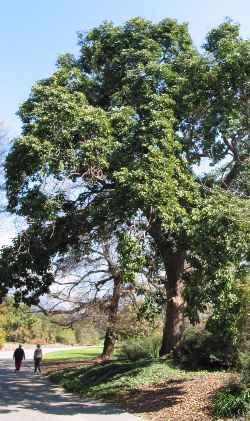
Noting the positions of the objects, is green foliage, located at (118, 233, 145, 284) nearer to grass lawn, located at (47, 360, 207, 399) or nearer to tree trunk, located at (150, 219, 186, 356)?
grass lawn, located at (47, 360, 207, 399)

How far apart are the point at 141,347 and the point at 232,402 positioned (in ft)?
54.9

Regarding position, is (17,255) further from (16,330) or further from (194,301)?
(16,330)

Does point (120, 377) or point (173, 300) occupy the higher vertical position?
point (173, 300)

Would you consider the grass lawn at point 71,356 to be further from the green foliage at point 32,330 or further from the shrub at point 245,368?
the shrub at point 245,368

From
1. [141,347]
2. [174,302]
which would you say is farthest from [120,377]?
[141,347]

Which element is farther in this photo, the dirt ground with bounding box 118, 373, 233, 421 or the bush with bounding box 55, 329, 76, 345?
the bush with bounding box 55, 329, 76, 345

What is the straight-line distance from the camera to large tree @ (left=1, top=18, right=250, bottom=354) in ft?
51.5

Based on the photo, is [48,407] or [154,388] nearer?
[48,407]

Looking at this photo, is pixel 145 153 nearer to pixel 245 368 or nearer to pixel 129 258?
pixel 129 258

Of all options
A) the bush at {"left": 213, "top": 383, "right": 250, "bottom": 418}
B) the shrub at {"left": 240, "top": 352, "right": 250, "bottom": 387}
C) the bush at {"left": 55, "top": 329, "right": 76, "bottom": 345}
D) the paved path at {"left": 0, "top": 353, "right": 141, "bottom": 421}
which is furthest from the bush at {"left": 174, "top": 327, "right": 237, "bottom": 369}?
the bush at {"left": 55, "top": 329, "right": 76, "bottom": 345}

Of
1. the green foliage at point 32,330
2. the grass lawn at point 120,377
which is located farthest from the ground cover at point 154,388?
the green foliage at point 32,330

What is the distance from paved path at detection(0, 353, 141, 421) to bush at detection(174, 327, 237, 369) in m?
4.03

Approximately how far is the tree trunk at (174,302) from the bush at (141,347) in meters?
6.10

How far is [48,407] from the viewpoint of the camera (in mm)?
16422
